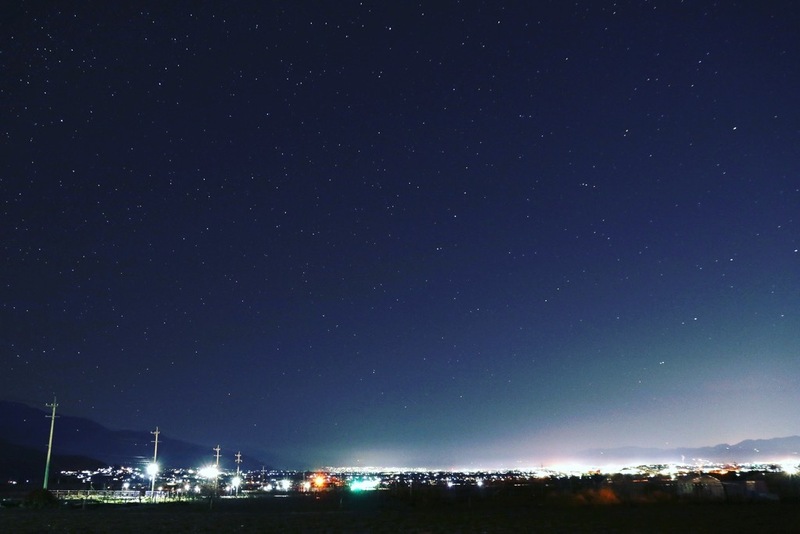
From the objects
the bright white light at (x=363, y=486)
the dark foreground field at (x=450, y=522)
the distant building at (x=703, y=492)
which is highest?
the bright white light at (x=363, y=486)

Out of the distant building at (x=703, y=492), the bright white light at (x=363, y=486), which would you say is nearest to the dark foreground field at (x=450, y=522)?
the distant building at (x=703, y=492)

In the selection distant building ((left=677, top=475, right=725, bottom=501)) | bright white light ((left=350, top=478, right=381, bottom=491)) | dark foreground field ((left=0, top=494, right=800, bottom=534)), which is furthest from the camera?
bright white light ((left=350, top=478, right=381, bottom=491))

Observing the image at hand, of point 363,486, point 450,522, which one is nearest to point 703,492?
point 450,522

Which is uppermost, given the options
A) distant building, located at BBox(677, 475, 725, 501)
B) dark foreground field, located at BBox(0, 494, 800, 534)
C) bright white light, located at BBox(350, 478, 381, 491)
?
bright white light, located at BBox(350, 478, 381, 491)

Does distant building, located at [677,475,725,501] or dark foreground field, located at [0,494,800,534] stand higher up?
distant building, located at [677,475,725,501]

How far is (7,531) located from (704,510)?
108ft

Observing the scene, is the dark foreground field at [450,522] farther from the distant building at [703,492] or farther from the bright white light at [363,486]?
the bright white light at [363,486]

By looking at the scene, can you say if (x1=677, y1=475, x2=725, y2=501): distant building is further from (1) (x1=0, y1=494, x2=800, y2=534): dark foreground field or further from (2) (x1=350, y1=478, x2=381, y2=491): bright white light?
(2) (x1=350, y1=478, x2=381, y2=491): bright white light

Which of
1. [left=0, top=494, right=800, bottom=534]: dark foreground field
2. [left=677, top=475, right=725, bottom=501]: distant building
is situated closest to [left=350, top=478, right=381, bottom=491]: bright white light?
[left=677, top=475, right=725, bottom=501]: distant building

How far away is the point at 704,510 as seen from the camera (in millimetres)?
39250

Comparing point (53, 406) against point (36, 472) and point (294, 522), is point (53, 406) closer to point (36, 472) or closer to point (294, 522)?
point (294, 522)

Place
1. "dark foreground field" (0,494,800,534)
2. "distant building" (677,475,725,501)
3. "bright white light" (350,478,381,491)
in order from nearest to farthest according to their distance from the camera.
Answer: "dark foreground field" (0,494,800,534) < "distant building" (677,475,725,501) < "bright white light" (350,478,381,491)

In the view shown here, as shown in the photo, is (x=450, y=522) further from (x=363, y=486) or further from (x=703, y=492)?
(x=363, y=486)

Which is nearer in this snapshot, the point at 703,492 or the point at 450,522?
the point at 450,522
